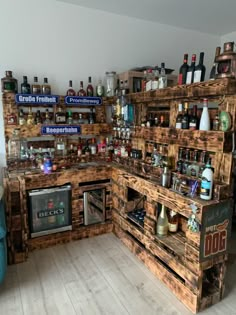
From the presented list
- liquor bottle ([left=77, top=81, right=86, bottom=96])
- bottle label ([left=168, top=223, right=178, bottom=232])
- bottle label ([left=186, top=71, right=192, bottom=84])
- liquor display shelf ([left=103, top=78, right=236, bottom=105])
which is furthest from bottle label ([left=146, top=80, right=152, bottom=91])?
bottle label ([left=168, top=223, right=178, bottom=232])

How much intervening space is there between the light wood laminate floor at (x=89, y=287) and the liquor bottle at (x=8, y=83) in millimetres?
1737

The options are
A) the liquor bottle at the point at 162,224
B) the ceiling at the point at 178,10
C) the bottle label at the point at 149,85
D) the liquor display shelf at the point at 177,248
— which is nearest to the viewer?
the liquor display shelf at the point at 177,248

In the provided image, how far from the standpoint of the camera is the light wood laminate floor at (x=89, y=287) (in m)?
1.77

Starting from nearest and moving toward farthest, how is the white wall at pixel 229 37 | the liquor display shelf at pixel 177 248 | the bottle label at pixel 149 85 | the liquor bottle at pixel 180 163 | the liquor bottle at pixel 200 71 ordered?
1. the liquor display shelf at pixel 177 248
2. the liquor bottle at pixel 200 71
3. the liquor bottle at pixel 180 163
4. the bottle label at pixel 149 85
5. the white wall at pixel 229 37

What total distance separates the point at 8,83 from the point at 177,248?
231 cm

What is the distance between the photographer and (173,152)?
7.20 feet

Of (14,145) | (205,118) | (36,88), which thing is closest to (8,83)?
(36,88)

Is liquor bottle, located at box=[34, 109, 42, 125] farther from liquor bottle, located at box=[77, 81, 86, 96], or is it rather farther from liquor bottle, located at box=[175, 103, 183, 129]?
liquor bottle, located at box=[175, 103, 183, 129]

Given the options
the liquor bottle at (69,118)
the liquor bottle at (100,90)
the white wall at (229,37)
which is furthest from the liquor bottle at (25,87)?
the white wall at (229,37)

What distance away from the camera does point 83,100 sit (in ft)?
9.52

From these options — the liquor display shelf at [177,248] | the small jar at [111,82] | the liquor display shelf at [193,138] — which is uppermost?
the small jar at [111,82]

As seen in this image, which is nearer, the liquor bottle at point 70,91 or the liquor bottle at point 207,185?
the liquor bottle at point 207,185

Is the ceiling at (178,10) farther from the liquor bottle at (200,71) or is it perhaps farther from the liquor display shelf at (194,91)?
the liquor bottle at (200,71)

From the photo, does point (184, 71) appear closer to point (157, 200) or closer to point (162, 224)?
point (157, 200)
